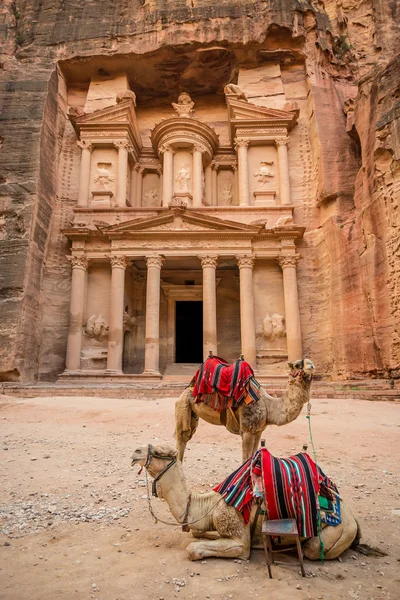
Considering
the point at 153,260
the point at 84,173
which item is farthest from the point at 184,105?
the point at 153,260

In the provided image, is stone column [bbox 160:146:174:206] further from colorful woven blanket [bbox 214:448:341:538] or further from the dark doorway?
colorful woven blanket [bbox 214:448:341:538]

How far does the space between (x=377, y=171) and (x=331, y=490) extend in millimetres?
15005

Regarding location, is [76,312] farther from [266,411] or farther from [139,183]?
[266,411]

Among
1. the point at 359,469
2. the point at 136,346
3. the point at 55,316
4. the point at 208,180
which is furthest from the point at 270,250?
the point at 359,469

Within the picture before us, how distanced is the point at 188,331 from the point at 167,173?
30.5ft

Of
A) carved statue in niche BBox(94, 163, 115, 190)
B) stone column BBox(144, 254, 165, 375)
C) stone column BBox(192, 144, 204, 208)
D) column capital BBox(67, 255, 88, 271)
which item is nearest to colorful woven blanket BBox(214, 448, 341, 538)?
stone column BBox(144, 254, 165, 375)

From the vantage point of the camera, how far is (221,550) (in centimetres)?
335

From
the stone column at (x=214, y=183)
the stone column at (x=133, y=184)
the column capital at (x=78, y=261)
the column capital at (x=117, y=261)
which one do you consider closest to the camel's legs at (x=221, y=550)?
the column capital at (x=117, y=261)

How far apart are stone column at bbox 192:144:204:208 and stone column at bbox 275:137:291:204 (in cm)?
444

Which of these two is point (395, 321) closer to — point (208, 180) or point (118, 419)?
point (118, 419)

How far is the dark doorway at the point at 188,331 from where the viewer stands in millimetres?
23203

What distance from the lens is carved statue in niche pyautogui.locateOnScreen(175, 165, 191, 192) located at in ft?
73.9

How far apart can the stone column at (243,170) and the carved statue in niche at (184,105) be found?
386cm

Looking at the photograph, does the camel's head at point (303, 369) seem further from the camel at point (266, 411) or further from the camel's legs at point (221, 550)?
the camel's legs at point (221, 550)
